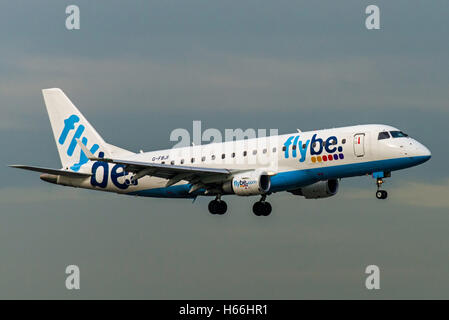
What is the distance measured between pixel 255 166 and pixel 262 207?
4.40m

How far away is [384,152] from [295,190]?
368 inches

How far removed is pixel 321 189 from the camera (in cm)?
6172

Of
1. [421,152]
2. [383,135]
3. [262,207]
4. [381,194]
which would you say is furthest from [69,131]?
[421,152]

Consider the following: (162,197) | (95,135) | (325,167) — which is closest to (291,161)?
(325,167)

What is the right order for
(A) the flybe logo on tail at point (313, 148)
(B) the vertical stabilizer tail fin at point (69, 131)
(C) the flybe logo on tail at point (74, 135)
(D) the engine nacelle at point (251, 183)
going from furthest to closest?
(C) the flybe logo on tail at point (74, 135) < (B) the vertical stabilizer tail fin at point (69, 131) < (D) the engine nacelle at point (251, 183) < (A) the flybe logo on tail at point (313, 148)

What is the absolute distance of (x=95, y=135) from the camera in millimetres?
68312

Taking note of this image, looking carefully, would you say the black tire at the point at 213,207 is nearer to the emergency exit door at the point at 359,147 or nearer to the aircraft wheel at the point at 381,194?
the emergency exit door at the point at 359,147

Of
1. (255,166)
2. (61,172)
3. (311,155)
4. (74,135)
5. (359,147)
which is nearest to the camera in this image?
(359,147)

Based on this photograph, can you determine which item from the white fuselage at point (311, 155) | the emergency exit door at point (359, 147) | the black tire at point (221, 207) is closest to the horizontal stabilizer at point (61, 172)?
the white fuselage at point (311, 155)

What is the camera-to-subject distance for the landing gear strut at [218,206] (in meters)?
60.7

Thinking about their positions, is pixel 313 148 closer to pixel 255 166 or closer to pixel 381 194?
pixel 255 166

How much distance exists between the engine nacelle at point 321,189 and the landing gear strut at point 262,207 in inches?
99.6

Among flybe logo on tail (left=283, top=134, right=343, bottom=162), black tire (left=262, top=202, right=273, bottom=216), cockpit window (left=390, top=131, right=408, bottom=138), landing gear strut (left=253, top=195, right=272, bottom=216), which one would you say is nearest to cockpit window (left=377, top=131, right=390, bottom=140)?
cockpit window (left=390, top=131, right=408, bottom=138)

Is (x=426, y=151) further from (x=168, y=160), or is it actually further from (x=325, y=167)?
(x=168, y=160)
